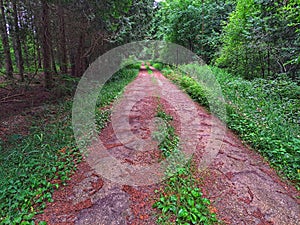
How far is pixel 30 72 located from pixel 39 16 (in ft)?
5.34

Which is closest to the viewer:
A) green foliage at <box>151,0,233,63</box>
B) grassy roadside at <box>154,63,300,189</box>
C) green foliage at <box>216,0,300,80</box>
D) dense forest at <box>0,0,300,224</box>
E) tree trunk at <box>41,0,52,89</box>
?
dense forest at <box>0,0,300,224</box>

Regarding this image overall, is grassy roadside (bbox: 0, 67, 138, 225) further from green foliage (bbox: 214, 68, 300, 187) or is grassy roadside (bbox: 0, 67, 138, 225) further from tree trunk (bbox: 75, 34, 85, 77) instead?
tree trunk (bbox: 75, 34, 85, 77)

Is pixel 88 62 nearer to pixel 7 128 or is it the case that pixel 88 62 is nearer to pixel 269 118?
pixel 7 128

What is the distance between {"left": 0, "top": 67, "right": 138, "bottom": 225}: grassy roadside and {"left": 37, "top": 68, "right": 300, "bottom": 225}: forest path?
17cm

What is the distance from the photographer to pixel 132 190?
247 cm

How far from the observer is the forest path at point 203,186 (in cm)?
214

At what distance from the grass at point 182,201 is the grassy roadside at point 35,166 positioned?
146cm

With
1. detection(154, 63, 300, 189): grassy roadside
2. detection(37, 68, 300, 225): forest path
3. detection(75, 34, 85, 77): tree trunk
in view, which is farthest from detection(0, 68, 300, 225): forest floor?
detection(75, 34, 85, 77): tree trunk

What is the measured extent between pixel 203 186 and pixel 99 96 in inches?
187

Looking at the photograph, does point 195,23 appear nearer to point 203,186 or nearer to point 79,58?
point 79,58

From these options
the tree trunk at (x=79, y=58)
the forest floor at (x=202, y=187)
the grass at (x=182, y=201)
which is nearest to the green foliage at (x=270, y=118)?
the forest floor at (x=202, y=187)

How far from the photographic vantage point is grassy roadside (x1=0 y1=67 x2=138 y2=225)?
7.32ft

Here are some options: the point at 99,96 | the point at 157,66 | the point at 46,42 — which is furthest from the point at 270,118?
the point at 157,66

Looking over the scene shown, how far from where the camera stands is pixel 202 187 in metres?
2.55
